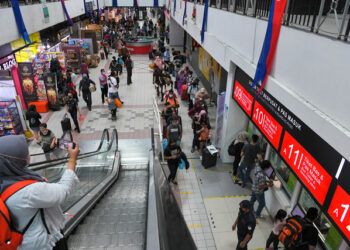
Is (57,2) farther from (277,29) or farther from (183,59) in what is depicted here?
(277,29)

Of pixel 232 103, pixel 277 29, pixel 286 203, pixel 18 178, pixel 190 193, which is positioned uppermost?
pixel 277 29

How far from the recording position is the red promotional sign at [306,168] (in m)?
3.16

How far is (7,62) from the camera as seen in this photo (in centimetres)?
1137

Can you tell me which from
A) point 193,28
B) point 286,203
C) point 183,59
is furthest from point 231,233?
point 183,59

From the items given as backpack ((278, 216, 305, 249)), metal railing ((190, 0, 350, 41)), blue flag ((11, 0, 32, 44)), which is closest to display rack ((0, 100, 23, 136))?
blue flag ((11, 0, 32, 44))

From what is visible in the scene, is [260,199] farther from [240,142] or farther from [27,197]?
[27,197]

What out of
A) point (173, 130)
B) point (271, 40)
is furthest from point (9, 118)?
point (271, 40)

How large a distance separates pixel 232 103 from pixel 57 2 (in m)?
13.3

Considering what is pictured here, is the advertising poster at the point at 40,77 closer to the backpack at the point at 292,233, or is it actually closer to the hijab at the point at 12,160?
the hijab at the point at 12,160

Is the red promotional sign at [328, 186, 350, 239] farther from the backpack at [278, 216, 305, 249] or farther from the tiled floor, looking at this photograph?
the tiled floor

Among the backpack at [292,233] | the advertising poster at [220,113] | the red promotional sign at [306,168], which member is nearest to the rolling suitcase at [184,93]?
the advertising poster at [220,113]

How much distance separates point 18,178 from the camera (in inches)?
72.8

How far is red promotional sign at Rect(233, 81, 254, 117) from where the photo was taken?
5.66m

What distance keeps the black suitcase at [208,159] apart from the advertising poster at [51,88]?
7.42 metres
